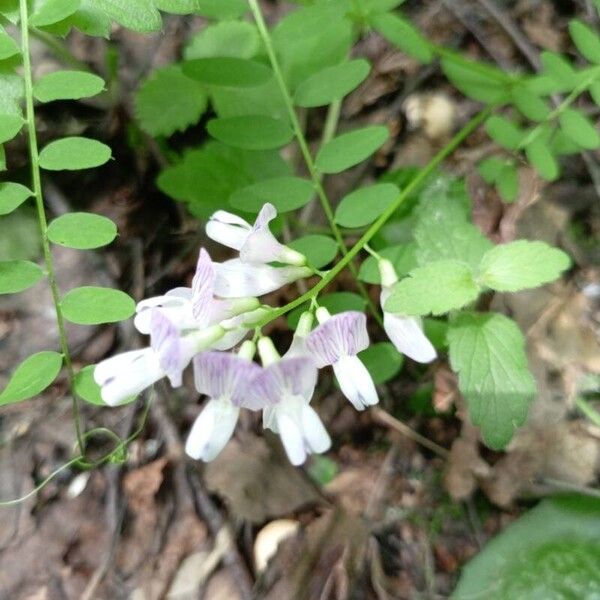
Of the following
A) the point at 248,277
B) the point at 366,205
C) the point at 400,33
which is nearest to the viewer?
the point at 248,277

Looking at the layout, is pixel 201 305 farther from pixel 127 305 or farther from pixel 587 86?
pixel 587 86

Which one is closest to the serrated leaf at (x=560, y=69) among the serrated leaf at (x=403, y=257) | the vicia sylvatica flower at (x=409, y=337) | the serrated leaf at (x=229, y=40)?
the serrated leaf at (x=403, y=257)

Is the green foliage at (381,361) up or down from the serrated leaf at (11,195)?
down

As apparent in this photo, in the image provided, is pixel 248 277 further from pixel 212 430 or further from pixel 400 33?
pixel 400 33

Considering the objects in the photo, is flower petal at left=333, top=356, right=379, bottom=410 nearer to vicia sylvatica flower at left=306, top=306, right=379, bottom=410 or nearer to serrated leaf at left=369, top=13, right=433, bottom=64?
vicia sylvatica flower at left=306, top=306, right=379, bottom=410

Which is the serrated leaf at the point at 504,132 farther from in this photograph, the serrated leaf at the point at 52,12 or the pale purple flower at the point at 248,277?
the serrated leaf at the point at 52,12

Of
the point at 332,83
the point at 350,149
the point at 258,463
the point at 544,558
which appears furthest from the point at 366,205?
the point at 544,558

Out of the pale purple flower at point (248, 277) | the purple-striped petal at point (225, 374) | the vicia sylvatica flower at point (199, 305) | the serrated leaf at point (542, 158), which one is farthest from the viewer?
the serrated leaf at point (542, 158)
